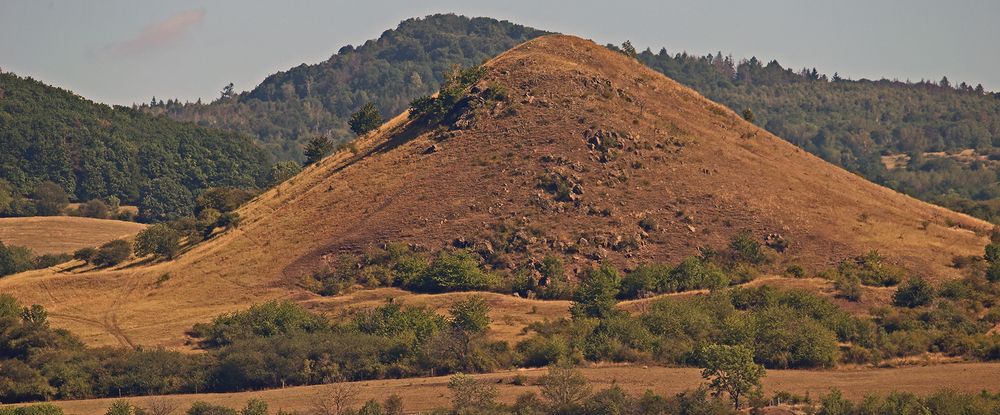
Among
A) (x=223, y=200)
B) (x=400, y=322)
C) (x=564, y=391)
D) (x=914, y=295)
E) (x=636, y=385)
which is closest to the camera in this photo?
(x=564, y=391)

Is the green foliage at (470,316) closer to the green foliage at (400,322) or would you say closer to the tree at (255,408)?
the green foliage at (400,322)

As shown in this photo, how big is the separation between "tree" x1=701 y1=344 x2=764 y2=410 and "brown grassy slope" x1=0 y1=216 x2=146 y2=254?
103898 millimetres

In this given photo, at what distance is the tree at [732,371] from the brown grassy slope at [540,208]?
2315cm

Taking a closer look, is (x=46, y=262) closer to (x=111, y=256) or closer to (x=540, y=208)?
(x=111, y=256)

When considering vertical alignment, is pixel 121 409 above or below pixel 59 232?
below

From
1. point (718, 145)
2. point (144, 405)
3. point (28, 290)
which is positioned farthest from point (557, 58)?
point (144, 405)

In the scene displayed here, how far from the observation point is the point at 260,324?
329ft

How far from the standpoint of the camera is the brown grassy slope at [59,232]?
17200 centimetres

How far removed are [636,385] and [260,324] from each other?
28.5 m

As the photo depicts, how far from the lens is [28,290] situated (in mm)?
111812

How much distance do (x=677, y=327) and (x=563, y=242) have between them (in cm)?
1727

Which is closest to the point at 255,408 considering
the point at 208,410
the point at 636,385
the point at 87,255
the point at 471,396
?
the point at 208,410

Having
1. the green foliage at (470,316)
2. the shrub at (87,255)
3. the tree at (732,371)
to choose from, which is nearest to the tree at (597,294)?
the green foliage at (470,316)

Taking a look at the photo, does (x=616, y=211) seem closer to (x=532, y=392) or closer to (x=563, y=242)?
(x=563, y=242)
